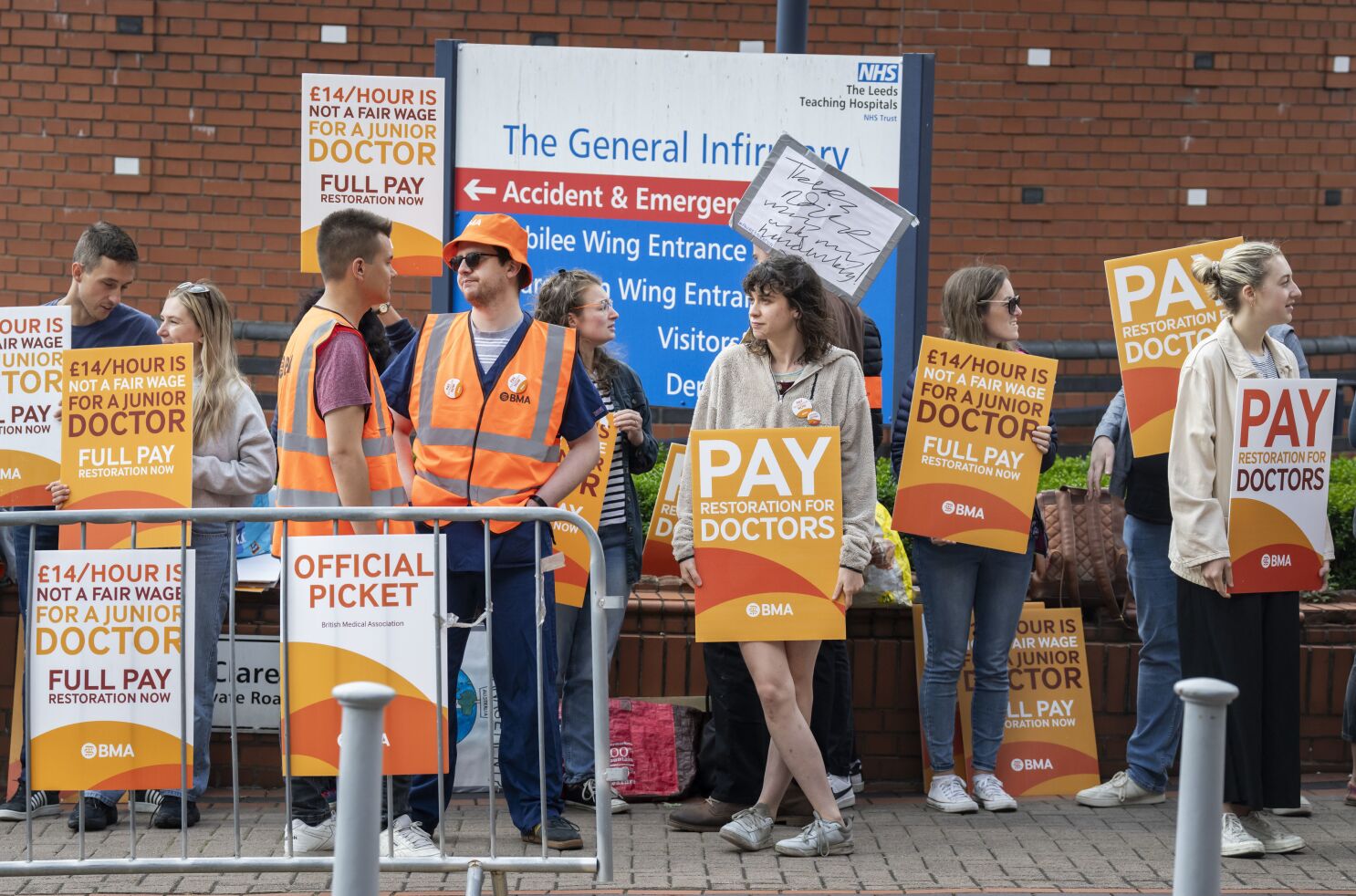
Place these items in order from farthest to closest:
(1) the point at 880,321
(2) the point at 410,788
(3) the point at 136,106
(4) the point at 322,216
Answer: (3) the point at 136,106
(1) the point at 880,321
(4) the point at 322,216
(2) the point at 410,788

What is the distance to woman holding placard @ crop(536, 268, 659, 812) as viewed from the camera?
5.87 m

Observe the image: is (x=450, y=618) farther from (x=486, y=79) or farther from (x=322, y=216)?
(x=486, y=79)

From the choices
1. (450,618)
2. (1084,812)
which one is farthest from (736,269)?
(450,618)

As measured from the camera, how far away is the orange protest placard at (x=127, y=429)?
540cm

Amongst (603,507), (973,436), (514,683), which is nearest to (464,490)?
(514,683)

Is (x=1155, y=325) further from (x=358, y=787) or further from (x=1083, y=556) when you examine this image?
(x=358, y=787)

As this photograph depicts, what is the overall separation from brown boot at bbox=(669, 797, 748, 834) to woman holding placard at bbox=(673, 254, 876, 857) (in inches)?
7.0

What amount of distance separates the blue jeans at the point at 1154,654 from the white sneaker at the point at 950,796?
646mm

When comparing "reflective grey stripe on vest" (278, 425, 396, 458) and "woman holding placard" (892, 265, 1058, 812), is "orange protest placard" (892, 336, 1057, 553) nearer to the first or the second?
"woman holding placard" (892, 265, 1058, 812)

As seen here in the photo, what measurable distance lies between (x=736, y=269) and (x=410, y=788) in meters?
3.01

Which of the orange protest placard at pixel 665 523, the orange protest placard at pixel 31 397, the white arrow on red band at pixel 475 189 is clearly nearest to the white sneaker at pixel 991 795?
the orange protest placard at pixel 665 523

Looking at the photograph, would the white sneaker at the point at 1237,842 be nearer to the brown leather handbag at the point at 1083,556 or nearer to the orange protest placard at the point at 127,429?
the brown leather handbag at the point at 1083,556

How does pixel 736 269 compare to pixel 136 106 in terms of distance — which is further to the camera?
pixel 136 106

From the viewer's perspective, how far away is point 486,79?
7223 mm
